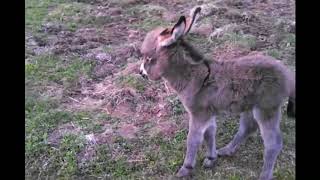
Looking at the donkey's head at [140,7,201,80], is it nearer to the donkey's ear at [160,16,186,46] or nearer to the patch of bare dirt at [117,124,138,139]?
the donkey's ear at [160,16,186,46]

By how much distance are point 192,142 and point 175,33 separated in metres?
1.01

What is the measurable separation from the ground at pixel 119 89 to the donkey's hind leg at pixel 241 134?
0.09 metres

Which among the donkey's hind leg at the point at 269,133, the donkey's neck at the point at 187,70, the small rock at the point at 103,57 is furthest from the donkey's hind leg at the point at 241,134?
the small rock at the point at 103,57

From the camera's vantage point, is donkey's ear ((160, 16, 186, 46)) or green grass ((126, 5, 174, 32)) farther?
green grass ((126, 5, 174, 32))

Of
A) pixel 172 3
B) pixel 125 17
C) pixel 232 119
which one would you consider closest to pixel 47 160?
pixel 232 119

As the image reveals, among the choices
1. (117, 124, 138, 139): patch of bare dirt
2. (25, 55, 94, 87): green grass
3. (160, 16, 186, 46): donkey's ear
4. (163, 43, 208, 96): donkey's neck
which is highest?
(160, 16, 186, 46): donkey's ear

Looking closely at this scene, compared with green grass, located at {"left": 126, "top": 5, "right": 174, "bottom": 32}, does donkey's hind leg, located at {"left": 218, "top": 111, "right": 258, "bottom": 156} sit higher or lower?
lower

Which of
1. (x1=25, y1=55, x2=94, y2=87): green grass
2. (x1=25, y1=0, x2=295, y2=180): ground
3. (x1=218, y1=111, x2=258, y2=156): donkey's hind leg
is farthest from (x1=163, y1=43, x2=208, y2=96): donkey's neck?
(x1=25, y1=55, x2=94, y2=87): green grass

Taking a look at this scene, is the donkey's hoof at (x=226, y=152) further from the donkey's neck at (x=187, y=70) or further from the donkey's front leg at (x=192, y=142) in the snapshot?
the donkey's neck at (x=187, y=70)

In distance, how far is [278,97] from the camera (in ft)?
14.2

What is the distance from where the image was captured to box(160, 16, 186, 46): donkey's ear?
14.3 feet

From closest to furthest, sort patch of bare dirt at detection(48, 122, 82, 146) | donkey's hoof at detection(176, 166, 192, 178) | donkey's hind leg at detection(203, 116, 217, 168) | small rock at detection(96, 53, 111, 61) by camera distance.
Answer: donkey's hoof at detection(176, 166, 192, 178), donkey's hind leg at detection(203, 116, 217, 168), patch of bare dirt at detection(48, 122, 82, 146), small rock at detection(96, 53, 111, 61)

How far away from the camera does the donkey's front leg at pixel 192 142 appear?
4.66 metres
